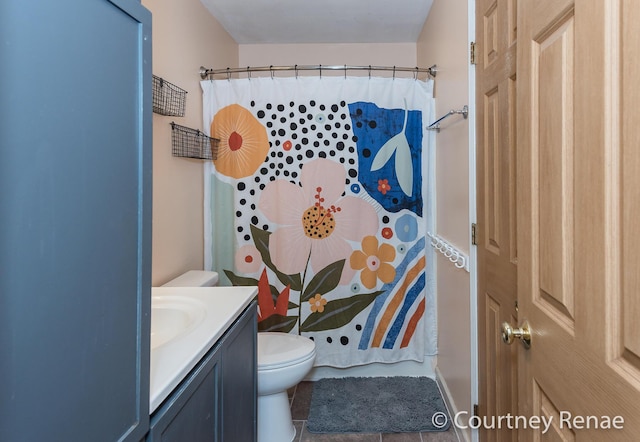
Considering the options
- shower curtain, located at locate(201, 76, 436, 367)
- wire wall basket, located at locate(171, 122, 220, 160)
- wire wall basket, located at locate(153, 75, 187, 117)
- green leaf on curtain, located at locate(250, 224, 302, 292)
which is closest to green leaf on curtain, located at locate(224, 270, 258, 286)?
shower curtain, located at locate(201, 76, 436, 367)

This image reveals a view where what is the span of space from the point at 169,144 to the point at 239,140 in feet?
1.69

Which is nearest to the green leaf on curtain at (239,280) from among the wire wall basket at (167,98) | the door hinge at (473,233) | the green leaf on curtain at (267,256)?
the green leaf on curtain at (267,256)

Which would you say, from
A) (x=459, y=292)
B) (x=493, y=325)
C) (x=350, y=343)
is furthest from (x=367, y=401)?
(x=493, y=325)

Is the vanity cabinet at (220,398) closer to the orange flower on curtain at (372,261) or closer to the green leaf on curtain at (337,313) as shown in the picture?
the green leaf on curtain at (337,313)

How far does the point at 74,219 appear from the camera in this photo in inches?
19.8

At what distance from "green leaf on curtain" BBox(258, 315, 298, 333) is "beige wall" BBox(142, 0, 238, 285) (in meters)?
0.56

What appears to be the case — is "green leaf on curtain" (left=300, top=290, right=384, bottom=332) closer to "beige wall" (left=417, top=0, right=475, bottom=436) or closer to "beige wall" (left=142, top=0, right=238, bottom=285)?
"beige wall" (left=417, top=0, right=475, bottom=436)

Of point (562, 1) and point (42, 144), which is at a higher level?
point (562, 1)

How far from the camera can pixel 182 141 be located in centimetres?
197

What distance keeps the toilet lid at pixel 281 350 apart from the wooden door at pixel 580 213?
1.09 meters

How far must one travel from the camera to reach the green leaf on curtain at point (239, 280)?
232cm

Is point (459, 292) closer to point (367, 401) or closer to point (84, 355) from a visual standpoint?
point (367, 401)

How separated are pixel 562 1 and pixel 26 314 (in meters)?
1.01

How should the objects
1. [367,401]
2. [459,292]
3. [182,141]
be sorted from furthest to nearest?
[367,401]
[182,141]
[459,292]
